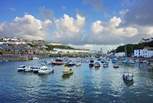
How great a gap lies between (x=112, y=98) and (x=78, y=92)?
21.2ft

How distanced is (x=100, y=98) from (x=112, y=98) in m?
1.56

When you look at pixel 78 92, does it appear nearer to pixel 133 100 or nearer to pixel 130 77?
pixel 133 100

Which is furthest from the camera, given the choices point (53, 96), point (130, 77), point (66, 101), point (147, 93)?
point (130, 77)

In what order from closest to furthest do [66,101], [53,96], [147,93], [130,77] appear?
[66,101] < [53,96] < [147,93] < [130,77]

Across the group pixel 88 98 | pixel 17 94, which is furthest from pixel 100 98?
pixel 17 94

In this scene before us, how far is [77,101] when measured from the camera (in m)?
38.9

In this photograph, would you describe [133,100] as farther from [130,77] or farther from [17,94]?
[130,77]

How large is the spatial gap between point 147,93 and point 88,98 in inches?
392

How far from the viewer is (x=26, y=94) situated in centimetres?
4397

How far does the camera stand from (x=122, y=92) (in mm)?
46719

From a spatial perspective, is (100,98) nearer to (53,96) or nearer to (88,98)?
(88,98)

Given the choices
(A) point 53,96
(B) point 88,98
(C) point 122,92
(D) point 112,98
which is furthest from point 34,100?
(C) point 122,92

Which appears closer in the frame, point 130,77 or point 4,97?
point 4,97

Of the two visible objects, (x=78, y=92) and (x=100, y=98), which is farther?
(x=78, y=92)
